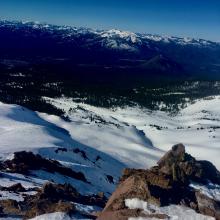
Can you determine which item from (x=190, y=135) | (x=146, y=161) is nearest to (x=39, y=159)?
(x=146, y=161)

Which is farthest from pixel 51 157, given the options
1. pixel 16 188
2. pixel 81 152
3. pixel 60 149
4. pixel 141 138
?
pixel 141 138

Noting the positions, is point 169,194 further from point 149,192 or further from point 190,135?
point 190,135

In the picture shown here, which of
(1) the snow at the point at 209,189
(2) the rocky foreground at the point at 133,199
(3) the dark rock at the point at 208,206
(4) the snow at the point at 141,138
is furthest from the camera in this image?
(4) the snow at the point at 141,138

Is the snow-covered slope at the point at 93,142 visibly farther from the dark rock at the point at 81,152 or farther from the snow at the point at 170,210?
the snow at the point at 170,210

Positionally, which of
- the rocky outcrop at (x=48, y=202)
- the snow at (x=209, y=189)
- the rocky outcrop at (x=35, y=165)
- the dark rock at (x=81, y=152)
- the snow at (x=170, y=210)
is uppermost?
the snow at (x=170, y=210)

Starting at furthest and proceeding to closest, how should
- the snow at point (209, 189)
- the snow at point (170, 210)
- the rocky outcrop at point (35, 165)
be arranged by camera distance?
the rocky outcrop at point (35, 165) → the snow at point (209, 189) → the snow at point (170, 210)

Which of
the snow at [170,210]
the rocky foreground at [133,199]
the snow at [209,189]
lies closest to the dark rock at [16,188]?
the rocky foreground at [133,199]

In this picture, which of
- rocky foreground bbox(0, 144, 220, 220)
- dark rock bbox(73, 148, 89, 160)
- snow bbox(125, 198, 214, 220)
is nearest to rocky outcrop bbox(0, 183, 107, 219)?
rocky foreground bbox(0, 144, 220, 220)

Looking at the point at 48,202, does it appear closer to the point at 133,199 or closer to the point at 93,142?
the point at 133,199

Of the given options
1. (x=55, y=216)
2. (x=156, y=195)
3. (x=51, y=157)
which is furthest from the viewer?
(x=51, y=157)
